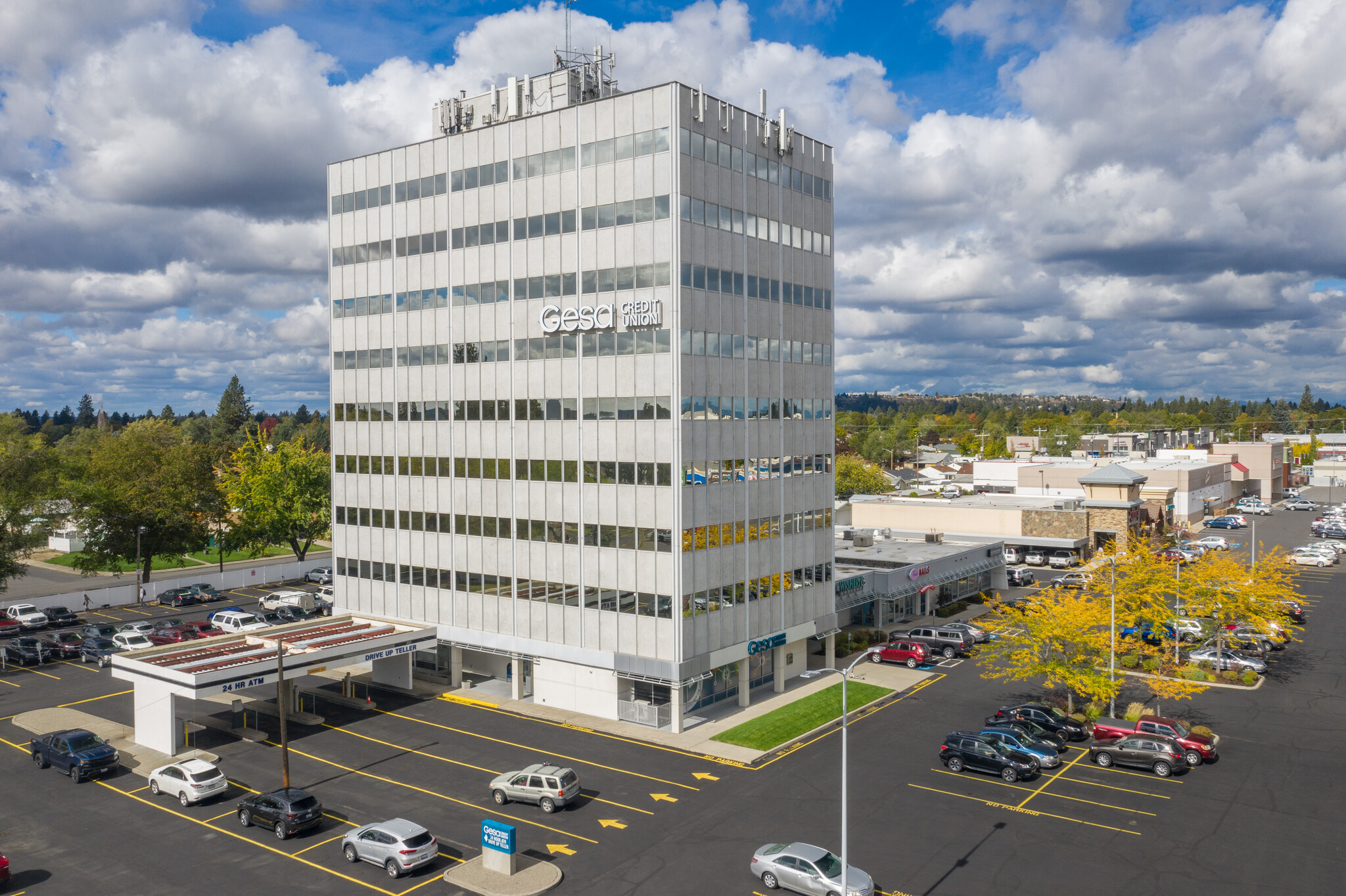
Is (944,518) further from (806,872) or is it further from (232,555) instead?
(232,555)

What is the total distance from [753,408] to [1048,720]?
22.8m

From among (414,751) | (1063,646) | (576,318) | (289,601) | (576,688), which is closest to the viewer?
(414,751)

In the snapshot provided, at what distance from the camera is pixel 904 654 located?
59.8 metres

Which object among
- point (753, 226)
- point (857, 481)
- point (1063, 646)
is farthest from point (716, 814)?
point (857, 481)

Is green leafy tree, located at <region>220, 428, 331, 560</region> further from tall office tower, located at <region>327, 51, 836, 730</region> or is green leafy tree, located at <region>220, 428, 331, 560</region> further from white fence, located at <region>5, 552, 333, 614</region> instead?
tall office tower, located at <region>327, 51, 836, 730</region>

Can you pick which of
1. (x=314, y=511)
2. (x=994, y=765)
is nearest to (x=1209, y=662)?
(x=994, y=765)

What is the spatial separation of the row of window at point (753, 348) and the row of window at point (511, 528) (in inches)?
395

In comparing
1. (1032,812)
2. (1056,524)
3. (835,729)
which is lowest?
(835,729)

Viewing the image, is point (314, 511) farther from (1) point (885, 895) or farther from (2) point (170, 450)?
(1) point (885, 895)

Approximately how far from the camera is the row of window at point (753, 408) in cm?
4625

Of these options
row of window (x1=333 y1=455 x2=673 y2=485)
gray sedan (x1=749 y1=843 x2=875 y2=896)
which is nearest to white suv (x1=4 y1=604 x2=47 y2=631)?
row of window (x1=333 y1=455 x2=673 y2=485)

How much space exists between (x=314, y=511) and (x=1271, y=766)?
90313mm

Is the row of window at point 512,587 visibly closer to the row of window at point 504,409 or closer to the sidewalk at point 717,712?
the sidewalk at point 717,712

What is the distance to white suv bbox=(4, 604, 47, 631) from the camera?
241ft
